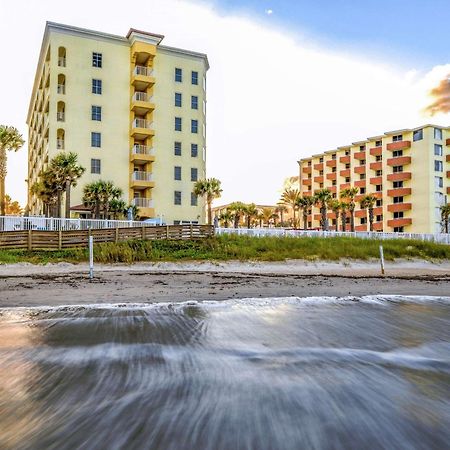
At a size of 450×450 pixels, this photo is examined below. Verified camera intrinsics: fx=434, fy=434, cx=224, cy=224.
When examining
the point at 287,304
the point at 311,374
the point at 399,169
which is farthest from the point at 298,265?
the point at 399,169

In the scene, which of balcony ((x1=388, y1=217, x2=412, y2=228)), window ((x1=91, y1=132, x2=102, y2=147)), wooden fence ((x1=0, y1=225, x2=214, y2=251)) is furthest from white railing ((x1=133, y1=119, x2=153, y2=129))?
balcony ((x1=388, y1=217, x2=412, y2=228))

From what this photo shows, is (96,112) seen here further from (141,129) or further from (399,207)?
(399,207)

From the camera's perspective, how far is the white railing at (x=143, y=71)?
164ft

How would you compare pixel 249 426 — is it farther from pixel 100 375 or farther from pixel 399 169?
pixel 399 169

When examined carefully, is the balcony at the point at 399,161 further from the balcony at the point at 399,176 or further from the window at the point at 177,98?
the window at the point at 177,98

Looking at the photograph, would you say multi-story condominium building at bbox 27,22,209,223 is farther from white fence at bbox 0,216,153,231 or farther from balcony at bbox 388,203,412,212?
balcony at bbox 388,203,412,212

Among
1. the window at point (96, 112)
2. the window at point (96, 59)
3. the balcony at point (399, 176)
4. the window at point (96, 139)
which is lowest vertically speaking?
the balcony at point (399, 176)

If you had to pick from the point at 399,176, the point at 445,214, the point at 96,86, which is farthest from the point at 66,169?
the point at 445,214

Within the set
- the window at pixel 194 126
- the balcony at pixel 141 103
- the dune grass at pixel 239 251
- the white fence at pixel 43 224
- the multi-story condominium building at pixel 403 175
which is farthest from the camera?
the multi-story condominium building at pixel 403 175

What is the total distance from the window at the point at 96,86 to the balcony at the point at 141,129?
16.9 ft

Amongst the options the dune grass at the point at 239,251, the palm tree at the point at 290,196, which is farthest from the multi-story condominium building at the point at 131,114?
the palm tree at the point at 290,196

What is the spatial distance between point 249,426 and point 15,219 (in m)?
27.3

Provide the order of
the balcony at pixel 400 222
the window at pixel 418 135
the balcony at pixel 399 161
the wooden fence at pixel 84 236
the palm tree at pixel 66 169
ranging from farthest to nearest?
the balcony at pixel 399 161, the balcony at pixel 400 222, the window at pixel 418 135, the palm tree at pixel 66 169, the wooden fence at pixel 84 236

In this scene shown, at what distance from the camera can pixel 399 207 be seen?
72.2 meters
